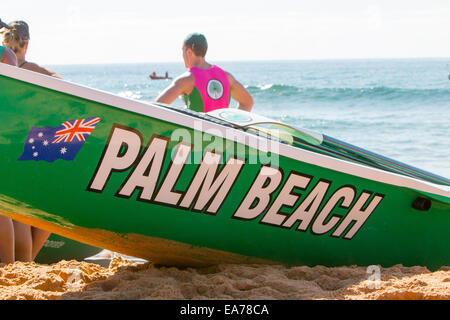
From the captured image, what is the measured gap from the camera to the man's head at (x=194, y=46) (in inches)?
157

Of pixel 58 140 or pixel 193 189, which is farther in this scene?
pixel 193 189

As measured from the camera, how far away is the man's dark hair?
13.1 feet

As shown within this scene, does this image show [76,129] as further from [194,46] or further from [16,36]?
[194,46]

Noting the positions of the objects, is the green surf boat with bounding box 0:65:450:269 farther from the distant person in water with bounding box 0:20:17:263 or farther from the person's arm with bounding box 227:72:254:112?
the person's arm with bounding box 227:72:254:112

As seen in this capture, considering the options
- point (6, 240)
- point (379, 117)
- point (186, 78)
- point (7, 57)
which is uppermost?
point (379, 117)

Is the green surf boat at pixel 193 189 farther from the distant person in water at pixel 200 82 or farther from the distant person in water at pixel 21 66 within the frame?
the distant person in water at pixel 21 66

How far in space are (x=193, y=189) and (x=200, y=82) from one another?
125 cm

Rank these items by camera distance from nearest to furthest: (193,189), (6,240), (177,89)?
(193,189)
(6,240)
(177,89)

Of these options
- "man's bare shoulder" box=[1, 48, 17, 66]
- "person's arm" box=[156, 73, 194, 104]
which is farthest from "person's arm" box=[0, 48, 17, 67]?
"person's arm" box=[156, 73, 194, 104]

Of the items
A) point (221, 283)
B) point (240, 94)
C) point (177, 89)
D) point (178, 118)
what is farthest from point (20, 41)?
point (221, 283)

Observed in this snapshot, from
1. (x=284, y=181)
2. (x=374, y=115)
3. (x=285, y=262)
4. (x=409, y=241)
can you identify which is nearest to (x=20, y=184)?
(x=284, y=181)

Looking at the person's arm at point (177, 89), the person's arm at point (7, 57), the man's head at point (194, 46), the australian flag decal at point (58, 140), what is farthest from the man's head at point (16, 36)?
the australian flag decal at point (58, 140)

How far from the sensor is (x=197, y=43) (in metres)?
3.99

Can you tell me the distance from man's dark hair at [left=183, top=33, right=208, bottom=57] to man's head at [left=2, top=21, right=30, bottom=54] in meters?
1.14
